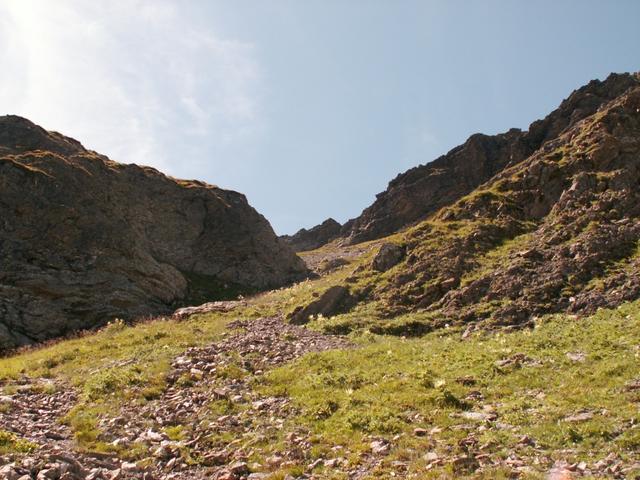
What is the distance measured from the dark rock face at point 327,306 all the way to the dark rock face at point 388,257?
3.86 meters

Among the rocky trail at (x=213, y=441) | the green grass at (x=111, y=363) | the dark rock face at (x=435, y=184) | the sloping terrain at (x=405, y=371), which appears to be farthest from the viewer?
the dark rock face at (x=435, y=184)

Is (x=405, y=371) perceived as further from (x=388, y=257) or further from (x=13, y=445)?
(x=388, y=257)

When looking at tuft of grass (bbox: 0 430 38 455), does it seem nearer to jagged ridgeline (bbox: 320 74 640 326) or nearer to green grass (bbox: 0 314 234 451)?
green grass (bbox: 0 314 234 451)

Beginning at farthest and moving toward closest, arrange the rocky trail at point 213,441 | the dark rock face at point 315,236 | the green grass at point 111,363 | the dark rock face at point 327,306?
the dark rock face at point 315,236, the dark rock face at point 327,306, the green grass at point 111,363, the rocky trail at point 213,441

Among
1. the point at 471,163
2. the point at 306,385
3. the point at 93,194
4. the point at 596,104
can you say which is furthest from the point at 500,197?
the point at 471,163

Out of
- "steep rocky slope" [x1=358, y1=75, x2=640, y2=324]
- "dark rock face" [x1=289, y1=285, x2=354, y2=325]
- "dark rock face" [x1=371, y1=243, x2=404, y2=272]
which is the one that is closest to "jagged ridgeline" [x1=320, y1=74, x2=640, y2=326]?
"steep rocky slope" [x1=358, y1=75, x2=640, y2=324]

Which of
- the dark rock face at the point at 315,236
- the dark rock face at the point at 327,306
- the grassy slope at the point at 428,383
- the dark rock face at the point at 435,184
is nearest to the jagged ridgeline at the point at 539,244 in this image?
the dark rock face at the point at 327,306

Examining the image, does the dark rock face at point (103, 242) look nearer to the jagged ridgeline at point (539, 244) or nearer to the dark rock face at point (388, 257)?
the dark rock face at point (388, 257)

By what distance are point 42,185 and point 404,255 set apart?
31.5 m

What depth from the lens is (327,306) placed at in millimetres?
33812

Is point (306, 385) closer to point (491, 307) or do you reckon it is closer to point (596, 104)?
point (491, 307)

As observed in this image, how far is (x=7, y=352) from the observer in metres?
32.3

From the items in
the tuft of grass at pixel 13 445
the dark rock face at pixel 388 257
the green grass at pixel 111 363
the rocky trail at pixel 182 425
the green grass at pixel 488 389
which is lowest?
the green grass at pixel 488 389

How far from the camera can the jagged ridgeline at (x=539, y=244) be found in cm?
2661
